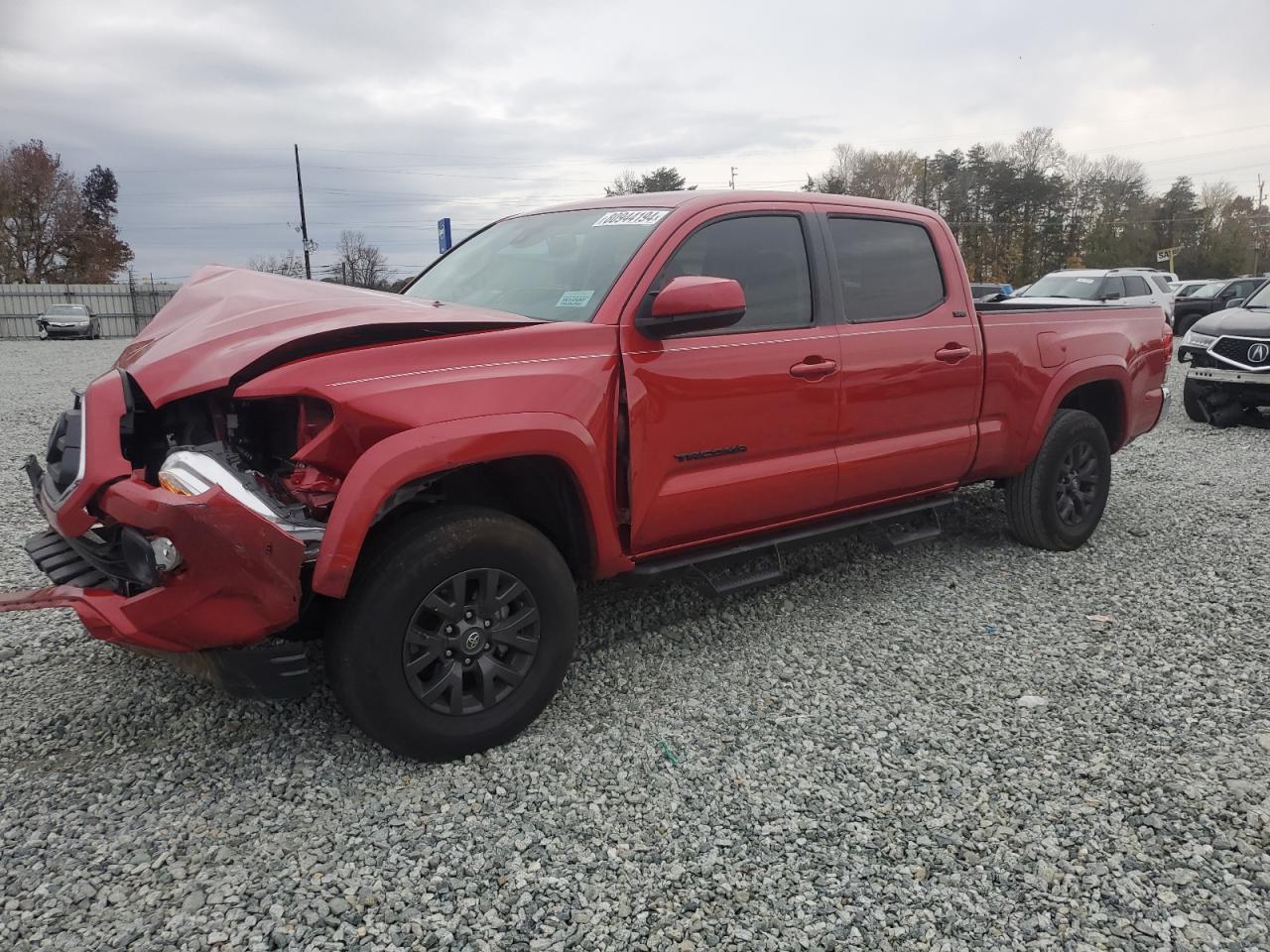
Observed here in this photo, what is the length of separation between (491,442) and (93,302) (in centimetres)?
4083

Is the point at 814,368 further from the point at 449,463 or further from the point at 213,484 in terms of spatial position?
the point at 213,484

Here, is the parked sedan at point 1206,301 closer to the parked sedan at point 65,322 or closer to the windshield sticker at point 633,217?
the windshield sticker at point 633,217

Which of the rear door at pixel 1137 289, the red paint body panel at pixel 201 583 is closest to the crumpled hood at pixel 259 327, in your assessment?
the red paint body panel at pixel 201 583

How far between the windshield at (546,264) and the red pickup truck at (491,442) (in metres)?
0.02

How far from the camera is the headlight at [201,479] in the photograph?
246 cm

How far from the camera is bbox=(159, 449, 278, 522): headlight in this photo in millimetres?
2461

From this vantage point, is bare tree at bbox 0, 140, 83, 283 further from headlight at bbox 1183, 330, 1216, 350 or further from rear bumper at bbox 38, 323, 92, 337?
headlight at bbox 1183, 330, 1216, 350

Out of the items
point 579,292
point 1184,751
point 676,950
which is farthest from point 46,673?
point 1184,751

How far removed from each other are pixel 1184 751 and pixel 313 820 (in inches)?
111

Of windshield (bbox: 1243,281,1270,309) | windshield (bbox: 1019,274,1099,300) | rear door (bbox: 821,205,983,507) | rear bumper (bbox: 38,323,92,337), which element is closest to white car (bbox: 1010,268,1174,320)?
windshield (bbox: 1019,274,1099,300)

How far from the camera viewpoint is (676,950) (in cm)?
215

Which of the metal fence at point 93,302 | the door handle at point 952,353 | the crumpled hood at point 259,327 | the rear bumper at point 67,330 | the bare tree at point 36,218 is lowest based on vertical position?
the door handle at point 952,353

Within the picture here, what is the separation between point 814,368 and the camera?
3688 mm

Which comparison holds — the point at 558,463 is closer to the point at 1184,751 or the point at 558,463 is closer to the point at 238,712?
the point at 238,712
